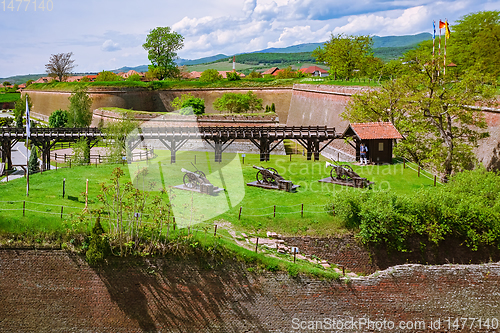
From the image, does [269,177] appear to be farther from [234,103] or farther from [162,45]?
[162,45]

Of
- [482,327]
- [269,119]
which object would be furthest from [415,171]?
[269,119]

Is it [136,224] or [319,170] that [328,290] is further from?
[319,170]

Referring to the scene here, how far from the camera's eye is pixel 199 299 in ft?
41.8

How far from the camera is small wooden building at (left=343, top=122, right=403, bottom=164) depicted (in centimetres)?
2244

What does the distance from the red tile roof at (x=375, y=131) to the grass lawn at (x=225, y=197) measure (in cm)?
150

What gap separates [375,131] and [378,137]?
48 centimetres

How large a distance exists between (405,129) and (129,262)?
17174mm

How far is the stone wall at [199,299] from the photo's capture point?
12641mm

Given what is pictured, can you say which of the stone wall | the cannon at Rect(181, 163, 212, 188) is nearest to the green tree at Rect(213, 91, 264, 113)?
the cannon at Rect(181, 163, 212, 188)

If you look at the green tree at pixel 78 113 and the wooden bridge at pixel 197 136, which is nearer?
the wooden bridge at pixel 197 136

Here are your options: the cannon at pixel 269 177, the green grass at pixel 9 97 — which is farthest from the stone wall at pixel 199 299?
the green grass at pixel 9 97

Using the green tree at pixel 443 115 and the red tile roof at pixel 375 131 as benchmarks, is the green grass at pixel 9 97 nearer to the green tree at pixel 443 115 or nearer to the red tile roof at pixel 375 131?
the red tile roof at pixel 375 131

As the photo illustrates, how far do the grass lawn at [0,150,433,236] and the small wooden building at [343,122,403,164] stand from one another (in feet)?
2.61

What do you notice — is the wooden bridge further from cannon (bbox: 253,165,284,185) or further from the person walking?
cannon (bbox: 253,165,284,185)
